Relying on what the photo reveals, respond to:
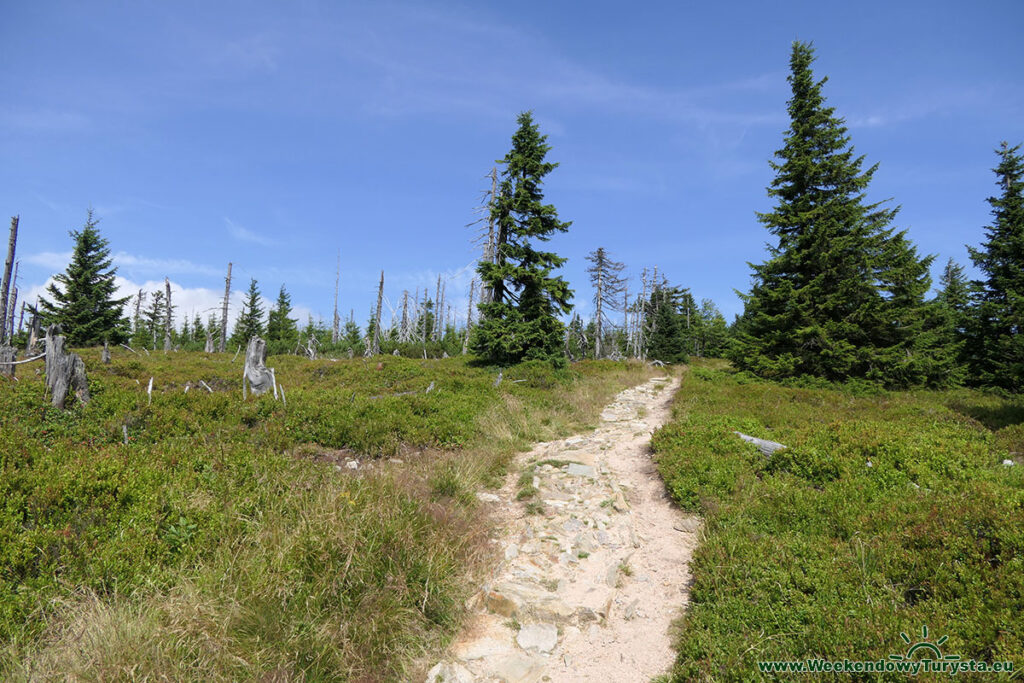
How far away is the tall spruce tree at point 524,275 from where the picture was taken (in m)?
19.8

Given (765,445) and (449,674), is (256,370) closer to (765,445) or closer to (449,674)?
(449,674)

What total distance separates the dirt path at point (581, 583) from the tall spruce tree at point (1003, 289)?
729 inches

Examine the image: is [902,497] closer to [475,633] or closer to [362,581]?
[475,633]

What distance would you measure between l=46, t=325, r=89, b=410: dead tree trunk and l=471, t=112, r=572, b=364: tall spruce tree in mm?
13216

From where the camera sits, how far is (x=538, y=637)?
4.34 meters

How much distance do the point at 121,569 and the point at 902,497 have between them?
29.3 ft

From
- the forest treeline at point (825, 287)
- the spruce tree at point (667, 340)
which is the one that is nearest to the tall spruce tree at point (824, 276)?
the forest treeline at point (825, 287)

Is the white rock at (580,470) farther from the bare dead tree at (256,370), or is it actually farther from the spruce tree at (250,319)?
the spruce tree at (250,319)

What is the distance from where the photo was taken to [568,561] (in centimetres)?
564

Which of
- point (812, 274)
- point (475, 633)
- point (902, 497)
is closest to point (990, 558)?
point (902, 497)

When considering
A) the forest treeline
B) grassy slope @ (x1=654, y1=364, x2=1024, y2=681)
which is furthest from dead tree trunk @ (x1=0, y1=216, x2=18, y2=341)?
grassy slope @ (x1=654, y1=364, x2=1024, y2=681)

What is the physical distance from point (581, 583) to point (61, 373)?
1105cm

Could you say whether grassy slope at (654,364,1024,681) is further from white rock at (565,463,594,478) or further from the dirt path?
white rock at (565,463,594,478)

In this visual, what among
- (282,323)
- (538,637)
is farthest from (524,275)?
(282,323)
